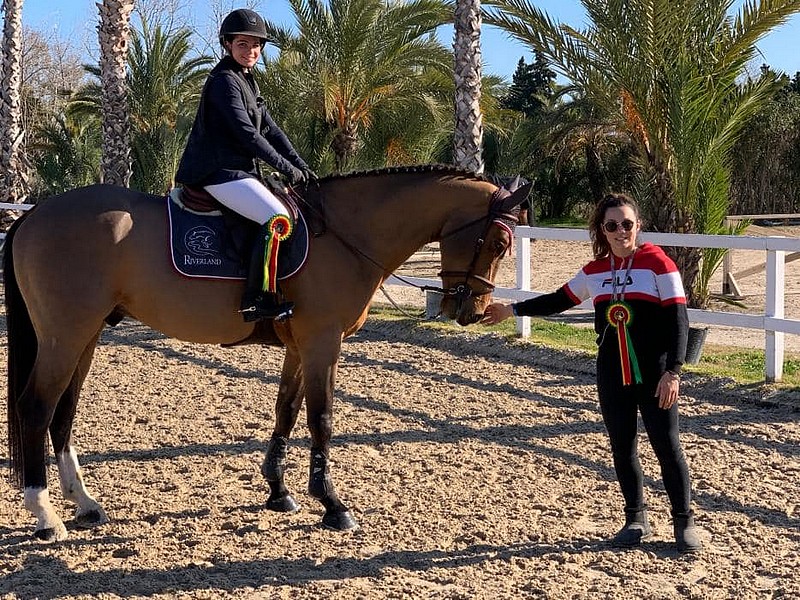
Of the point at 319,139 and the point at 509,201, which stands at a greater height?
the point at 319,139

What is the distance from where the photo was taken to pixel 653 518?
4848 mm

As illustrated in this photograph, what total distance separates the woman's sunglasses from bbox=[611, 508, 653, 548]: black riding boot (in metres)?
1.35

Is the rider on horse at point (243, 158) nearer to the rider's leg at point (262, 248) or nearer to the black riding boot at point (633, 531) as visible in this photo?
the rider's leg at point (262, 248)

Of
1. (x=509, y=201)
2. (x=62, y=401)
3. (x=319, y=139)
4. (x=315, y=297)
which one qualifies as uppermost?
(x=319, y=139)

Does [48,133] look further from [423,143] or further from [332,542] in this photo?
[332,542]

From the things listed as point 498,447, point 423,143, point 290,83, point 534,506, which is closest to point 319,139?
point 290,83

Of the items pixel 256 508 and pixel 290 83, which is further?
pixel 290 83

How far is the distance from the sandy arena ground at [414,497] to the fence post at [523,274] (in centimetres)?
130

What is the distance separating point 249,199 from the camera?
477 cm

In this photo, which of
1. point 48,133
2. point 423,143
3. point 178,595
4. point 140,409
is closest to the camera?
→ point 178,595

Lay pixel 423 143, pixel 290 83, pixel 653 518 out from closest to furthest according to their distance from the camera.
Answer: pixel 653 518 < pixel 290 83 < pixel 423 143

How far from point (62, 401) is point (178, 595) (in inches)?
64.8

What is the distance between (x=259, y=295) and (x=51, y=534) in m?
1.54

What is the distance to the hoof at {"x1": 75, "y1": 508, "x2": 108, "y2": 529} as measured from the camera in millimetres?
4793
